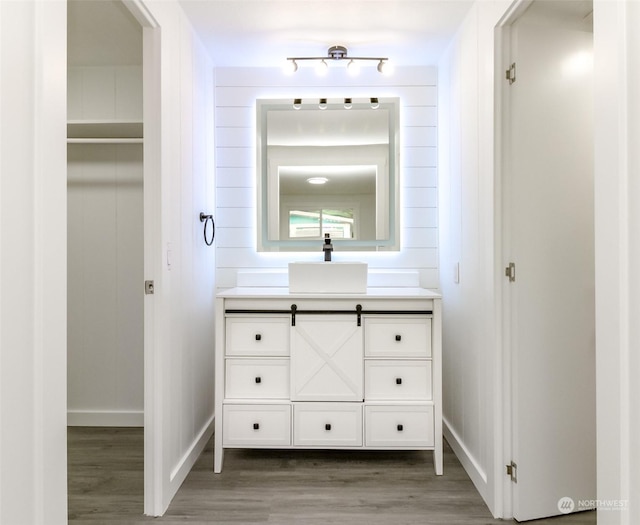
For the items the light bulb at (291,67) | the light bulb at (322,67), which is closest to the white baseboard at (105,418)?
the light bulb at (291,67)

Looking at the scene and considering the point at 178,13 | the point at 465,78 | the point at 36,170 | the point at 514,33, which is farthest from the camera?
the point at 465,78

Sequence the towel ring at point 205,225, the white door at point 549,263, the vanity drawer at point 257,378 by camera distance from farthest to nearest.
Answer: the towel ring at point 205,225, the vanity drawer at point 257,378, the white door at point 549,263

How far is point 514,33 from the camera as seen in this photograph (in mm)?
1938

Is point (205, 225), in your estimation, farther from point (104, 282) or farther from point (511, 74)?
point (511, 74)

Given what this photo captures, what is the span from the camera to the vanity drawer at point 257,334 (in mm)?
2416

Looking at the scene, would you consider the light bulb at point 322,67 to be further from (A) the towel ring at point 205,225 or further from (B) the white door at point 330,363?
(B) the white door at point 330,363

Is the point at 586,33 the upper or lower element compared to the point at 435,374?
upper

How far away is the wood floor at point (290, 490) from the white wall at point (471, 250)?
0.22 meters

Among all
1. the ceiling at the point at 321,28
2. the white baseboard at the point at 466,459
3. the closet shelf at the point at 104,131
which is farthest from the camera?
the closet shelf at the point at 104,131

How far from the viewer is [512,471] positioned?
1.94 meters

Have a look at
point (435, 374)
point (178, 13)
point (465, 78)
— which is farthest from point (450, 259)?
point (178, 13)

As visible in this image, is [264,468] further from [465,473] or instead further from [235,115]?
[235,115]

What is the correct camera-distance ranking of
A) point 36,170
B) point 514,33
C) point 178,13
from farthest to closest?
point 178,13
point 514,33
point 36,170

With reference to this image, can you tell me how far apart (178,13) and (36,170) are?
60.6 inches
